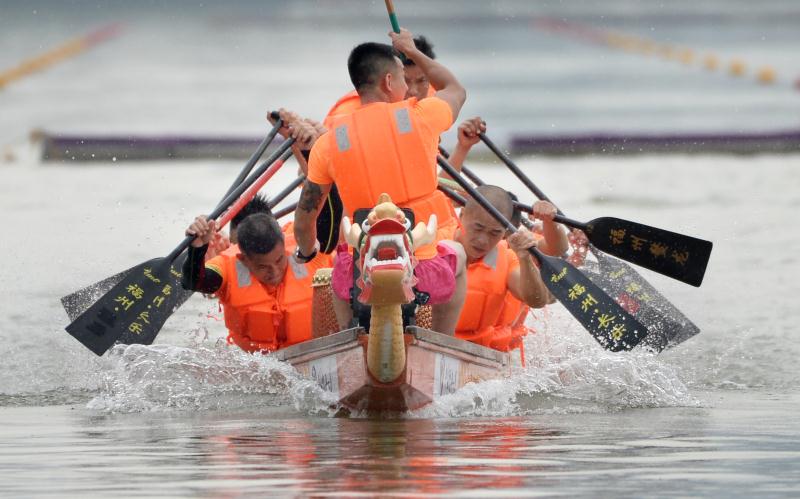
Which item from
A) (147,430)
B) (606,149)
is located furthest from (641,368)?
(606,149)

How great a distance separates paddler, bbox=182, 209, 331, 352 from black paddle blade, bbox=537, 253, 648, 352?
1.16m

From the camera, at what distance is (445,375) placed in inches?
312

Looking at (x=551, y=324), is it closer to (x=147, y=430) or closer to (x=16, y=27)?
(x=147, y=430)

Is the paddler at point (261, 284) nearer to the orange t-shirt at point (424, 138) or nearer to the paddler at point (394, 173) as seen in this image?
the paddler at point (394, 173)

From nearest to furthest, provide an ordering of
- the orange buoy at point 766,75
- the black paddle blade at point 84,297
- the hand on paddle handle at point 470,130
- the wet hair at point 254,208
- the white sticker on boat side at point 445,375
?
the white sticker on boat side at point 445,375 < the wet hair at point 254,208 < the hand on paddle handle at point 470,130 < the black paddle blade at point 84,297 < the orange buoy at point 766,75

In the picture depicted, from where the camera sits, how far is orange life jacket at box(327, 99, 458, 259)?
809cm

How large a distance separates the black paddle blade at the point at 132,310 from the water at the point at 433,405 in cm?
11

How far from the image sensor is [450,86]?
860 centimetres

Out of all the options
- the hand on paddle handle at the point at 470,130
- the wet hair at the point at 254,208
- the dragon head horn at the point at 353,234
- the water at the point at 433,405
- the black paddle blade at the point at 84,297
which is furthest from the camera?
the black paddle blade at the point at 84,297

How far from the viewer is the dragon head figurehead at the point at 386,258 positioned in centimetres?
711

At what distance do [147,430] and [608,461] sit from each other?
2.05 meters

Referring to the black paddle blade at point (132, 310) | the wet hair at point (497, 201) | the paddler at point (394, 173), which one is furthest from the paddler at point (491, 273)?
the black paddle blade at point (132, 310)

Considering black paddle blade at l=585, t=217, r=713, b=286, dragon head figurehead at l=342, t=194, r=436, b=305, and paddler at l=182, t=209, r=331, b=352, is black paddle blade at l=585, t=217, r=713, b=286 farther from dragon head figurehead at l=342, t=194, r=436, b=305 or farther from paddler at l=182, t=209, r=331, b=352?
dragon head figurehead at l=342, t=194, r=436, b=305

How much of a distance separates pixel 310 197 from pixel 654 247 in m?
1.66
